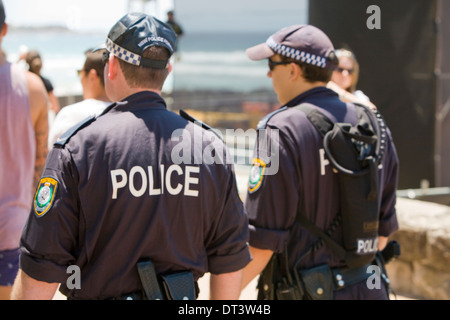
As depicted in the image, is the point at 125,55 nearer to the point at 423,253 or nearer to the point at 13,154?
the point at 13,154

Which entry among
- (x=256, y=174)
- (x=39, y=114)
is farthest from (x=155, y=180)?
(x=39, y=114)

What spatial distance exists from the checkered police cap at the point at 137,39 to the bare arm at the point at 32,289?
82cm

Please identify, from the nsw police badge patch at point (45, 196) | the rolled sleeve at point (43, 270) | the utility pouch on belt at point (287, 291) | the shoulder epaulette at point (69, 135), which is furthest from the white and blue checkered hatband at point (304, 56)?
the rolled sleeve at point (43, 270)

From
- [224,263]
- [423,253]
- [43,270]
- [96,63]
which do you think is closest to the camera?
[43,270]

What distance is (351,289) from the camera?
2.74 meters

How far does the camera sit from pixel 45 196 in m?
1.96

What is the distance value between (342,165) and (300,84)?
49 centimetres

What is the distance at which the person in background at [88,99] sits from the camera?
358cm

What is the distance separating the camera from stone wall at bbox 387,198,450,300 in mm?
4657

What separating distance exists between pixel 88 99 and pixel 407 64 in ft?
15.5

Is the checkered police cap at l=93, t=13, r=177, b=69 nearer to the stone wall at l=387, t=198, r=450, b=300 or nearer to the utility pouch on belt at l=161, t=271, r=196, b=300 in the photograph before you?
the utility pouch on belt at l=161, t=271, r=196, b=300

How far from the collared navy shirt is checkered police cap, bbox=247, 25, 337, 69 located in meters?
0.89

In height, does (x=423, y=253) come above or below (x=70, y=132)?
below
